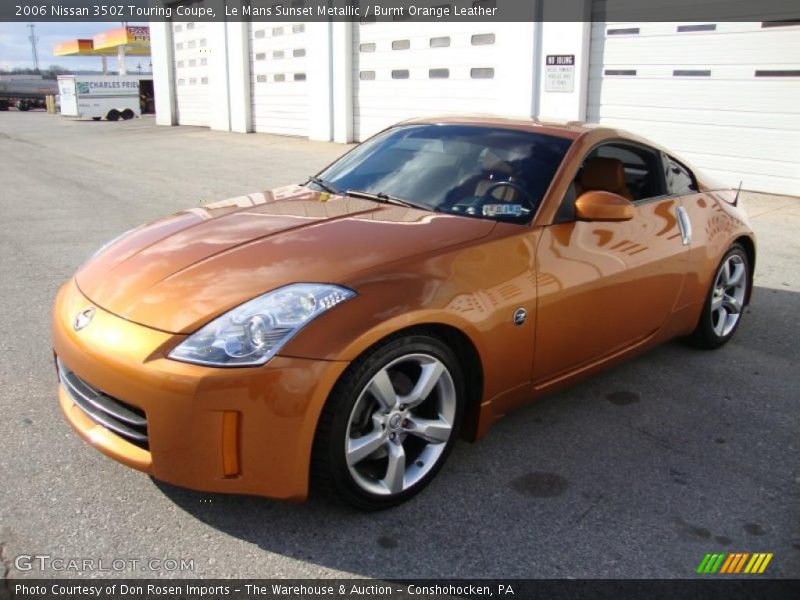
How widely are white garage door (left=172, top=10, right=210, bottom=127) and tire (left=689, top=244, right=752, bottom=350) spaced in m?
20.9

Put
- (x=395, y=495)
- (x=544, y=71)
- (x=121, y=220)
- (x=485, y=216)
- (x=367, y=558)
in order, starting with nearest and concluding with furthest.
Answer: (x=367, y=558) < (x=395, y=495) < (x=485, y=216) < (x=121, y=220) < (x=544, y=71)

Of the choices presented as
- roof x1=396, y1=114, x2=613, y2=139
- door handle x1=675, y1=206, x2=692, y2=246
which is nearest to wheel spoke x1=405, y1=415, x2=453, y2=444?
roof x1=396, y1=114, x2=613, y2=139

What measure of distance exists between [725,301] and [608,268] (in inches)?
63.4

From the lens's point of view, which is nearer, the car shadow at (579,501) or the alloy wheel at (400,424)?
the car shadow at (579,501)

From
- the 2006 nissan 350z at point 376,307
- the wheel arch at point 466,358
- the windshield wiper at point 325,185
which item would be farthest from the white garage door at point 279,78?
the wheel arch at point 466,358

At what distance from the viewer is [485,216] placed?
340 cm

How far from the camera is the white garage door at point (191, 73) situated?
2325 centimetres

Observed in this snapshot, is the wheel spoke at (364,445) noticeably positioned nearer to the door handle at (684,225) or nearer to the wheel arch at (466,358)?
the wheel arch at (466,358)

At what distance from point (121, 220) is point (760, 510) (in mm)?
7482

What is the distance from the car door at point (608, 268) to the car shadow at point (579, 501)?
367 millimetres

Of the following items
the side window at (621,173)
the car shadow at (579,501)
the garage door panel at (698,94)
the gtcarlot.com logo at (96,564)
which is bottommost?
the car shadow at (579,501)

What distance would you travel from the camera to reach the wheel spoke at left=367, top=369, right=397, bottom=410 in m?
2.72

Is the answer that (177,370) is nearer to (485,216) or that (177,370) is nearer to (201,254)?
(201,254)

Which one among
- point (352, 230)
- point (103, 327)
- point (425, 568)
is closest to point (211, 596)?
point (425, 568)
